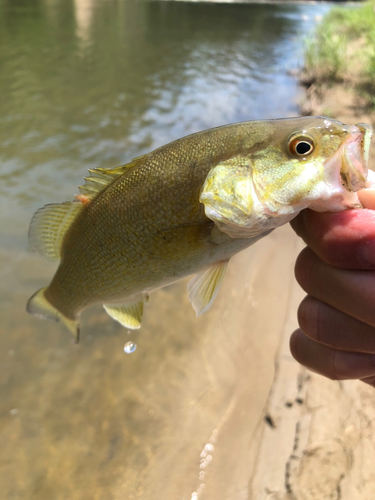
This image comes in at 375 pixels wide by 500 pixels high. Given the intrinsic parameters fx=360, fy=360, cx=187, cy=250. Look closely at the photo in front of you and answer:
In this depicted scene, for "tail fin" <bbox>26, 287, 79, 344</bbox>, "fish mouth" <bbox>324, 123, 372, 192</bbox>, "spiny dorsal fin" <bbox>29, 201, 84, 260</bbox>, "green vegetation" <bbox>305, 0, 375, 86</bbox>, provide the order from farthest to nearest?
1. "green vegetation" <bbox>305, 0, 375, 86</bbox>
2. "tail fin" <bbox>26, 287, 79, 344</bbox>
3. "spiny dorsal fin" <bbox>29, 201, 84, 260</bbox>
4. "fish mouth" <bbox>324, 123, 372, 192</bbox>

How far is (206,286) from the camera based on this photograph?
1.73 m

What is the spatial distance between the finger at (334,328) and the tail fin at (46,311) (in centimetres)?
144

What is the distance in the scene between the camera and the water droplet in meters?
3.90

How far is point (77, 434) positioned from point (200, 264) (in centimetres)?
251

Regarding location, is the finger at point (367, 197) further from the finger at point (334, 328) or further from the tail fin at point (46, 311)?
the tail fin at point (46, 311)

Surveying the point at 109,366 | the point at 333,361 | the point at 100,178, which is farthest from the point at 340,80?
the point at 333,361

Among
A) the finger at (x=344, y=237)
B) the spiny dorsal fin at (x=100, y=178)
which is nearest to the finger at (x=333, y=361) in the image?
the finger at (x=344, y=237)

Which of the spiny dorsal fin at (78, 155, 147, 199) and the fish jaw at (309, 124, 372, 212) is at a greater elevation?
the fish jaw at (309, 124, 372, 212)

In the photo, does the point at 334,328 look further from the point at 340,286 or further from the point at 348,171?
the point at 348,171

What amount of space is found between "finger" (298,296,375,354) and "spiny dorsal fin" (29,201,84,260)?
124 cm

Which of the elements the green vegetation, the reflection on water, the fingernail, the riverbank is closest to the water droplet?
the reflection on water

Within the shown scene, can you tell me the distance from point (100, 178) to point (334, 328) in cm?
127

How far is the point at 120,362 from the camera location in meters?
3.84

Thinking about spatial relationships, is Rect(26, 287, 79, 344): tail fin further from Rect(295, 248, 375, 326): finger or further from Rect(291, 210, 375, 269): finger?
Rect(291, 210, 375, 269): finger
